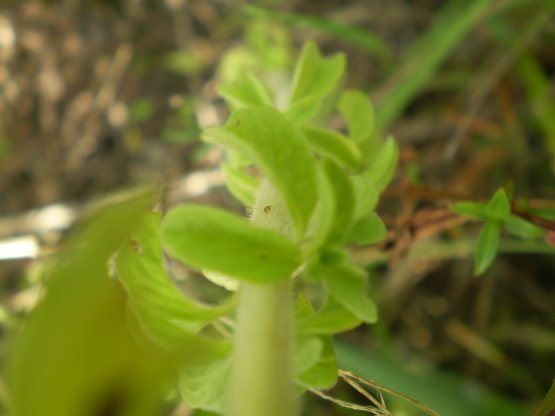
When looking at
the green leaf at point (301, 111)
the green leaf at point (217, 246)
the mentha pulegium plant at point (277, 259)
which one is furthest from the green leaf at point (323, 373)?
the green leaf at point (301, 111)

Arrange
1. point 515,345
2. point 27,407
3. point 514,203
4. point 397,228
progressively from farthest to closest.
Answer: point 515,345, point 397,228, point 514,203, point 27,407

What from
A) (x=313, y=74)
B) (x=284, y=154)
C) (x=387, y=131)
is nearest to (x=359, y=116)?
(x=313, y=74)

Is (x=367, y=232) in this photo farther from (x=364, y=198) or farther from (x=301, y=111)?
(x=301, y=111)

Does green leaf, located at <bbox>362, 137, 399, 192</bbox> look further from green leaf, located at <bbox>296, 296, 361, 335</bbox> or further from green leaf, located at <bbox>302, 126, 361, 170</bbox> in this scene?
green leaf, located at <bbox>296, 296, 361, 335</bbox>

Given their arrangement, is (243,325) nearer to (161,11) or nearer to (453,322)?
(453,322)

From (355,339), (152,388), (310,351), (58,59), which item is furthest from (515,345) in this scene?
(58,59)

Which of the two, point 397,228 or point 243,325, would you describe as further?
point 397,228
